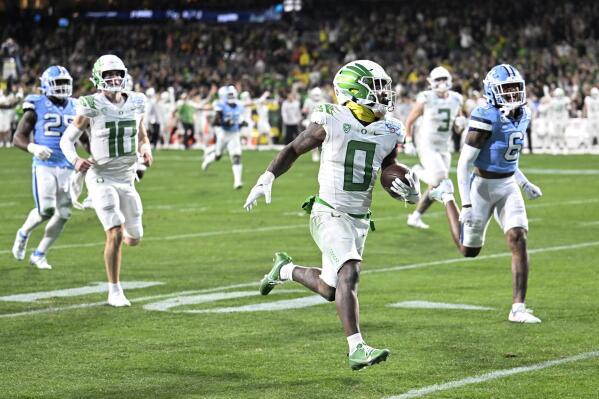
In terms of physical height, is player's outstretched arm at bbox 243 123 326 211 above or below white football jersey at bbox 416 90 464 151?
above

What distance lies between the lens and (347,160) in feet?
22.1

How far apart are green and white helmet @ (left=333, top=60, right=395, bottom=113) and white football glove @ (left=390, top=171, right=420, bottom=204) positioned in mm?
378

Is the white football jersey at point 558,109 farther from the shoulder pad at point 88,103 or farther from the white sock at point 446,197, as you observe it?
the shoulder pad at point 88,103

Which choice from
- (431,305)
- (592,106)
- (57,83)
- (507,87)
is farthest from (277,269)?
(592,106)

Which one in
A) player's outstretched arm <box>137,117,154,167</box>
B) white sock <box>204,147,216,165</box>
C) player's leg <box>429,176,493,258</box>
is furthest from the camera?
white sock <box>204,147,216,165</box>

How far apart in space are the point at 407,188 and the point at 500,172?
2.30 meters

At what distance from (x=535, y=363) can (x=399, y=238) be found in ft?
21.6

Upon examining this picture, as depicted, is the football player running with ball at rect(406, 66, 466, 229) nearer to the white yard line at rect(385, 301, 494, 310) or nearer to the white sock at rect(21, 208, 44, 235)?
the white sock at rect(21, 208, 44, 235)

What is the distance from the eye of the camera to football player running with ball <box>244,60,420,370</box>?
663 cm

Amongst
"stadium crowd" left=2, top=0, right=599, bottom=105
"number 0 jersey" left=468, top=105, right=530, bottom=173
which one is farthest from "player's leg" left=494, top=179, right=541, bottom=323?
"stadium crowd" left=2, top=0, right=599, bottom=105

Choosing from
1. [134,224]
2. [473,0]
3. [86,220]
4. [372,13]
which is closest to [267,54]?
[372,13]

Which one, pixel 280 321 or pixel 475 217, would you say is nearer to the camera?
pixel 280 321

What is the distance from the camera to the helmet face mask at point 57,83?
1098 cm

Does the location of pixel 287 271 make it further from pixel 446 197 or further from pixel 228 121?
pixel 228 121
